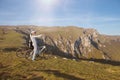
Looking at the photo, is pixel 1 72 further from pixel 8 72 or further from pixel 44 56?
pixel 44 56

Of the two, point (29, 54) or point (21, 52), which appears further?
point (21, 52)

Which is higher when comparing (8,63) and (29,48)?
(29,48)

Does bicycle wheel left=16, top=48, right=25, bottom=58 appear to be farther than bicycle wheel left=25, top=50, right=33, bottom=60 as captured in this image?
Yes

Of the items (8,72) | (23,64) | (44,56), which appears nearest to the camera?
(8,72)

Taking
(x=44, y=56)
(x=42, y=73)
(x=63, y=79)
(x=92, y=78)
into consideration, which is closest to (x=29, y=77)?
(x=42, y=73)

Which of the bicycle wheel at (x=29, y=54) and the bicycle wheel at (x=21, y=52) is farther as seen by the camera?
the bicycle wheel at (x=21, y=52)

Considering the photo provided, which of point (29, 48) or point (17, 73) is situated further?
point (29, 48)

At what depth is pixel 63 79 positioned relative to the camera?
2294cm

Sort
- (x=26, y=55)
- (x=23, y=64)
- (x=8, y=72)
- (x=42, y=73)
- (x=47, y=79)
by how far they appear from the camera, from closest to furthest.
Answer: (x=47, y=79), (x=42, y=73), (x=8, y=72), (x=23, y=64), (x=26, y=55)

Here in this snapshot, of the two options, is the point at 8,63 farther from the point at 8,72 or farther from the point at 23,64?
the point at 8,72

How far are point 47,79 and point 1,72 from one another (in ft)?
22.1

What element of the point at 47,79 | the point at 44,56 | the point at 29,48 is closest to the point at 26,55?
the point at 29,48

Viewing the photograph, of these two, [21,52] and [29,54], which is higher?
[21,52]

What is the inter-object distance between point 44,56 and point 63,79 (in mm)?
14787
